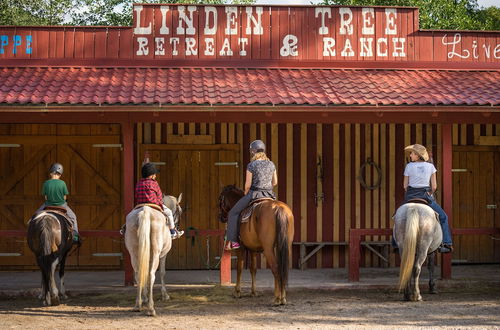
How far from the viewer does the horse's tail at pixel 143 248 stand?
9445 millimetres

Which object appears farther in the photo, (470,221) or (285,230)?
(470,221)

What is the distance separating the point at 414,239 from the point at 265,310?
2.20 meters

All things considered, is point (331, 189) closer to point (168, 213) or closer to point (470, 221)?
point (470, 221)

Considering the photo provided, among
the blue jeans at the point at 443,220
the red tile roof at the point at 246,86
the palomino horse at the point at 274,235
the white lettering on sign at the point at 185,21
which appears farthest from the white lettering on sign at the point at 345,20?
the palomino horse at the point at 274,235

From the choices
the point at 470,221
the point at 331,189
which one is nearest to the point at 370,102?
the point at 331,189

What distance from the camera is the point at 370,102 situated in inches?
467

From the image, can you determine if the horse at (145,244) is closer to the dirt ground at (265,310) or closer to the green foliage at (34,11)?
the dirt ground at (265,310)

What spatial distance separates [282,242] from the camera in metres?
9.75

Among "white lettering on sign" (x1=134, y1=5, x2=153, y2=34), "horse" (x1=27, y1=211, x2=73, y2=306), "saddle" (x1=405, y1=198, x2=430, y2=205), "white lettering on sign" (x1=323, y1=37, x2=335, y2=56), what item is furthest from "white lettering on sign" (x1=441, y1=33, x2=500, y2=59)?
"horse" (x1=27, y1=211, x2=73, y2=306)

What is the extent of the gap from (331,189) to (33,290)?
583 centimetres

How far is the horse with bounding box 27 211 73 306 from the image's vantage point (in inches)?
397

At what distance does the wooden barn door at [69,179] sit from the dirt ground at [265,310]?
270 cm

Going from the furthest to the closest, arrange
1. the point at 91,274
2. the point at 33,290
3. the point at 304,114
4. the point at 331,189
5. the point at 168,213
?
1. the point at 331,189
2. the point at 91,274
3. the point at 304,114
4. the point at 33,290
5. the point at 168,213

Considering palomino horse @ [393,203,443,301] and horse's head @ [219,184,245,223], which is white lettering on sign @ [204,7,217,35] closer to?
horse's head @ [219,184,245,223]
